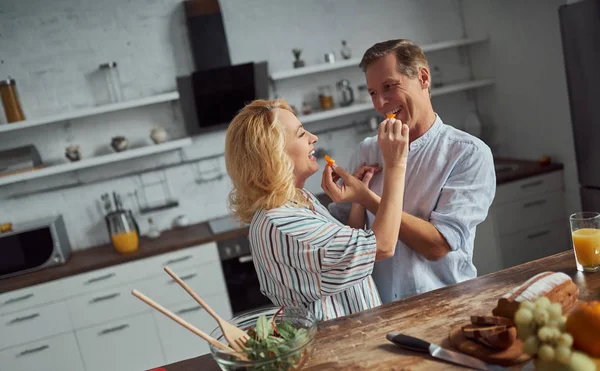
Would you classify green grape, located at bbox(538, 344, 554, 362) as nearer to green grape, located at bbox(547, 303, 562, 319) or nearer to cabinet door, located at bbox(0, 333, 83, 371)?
green grape, located at bbox(547, 303, 562, 319)

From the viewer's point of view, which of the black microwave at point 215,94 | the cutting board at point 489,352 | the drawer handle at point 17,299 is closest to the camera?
the cutting board at point 489,352

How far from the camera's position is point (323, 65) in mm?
4188

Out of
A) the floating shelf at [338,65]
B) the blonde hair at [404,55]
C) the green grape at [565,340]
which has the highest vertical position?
the floating shelf at [338,65]

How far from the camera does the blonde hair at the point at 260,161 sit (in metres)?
1.62

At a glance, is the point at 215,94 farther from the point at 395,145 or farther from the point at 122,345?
the point at 395,145

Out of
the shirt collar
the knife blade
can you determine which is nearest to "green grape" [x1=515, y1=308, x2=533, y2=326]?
the knife blade

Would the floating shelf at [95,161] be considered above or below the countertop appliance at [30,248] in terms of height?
above

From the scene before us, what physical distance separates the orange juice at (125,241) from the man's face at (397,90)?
7.66 ft

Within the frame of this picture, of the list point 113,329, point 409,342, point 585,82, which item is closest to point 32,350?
point 113,329

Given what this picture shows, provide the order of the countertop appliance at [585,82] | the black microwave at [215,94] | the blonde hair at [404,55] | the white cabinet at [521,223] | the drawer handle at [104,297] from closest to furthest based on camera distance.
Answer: the blonde hair at [404,55], the countertop appliance at [585,82], the drawer handle at [104,297], the white cabinet at [521,223], the black microwave at [215,94]

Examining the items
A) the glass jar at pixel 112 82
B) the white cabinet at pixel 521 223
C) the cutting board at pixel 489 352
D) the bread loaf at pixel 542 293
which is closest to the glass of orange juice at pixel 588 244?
the bread loaf at pixel 542 293

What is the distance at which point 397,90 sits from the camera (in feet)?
6.41

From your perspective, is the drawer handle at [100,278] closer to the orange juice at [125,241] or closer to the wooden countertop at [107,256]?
the wooden countertop at [107,256]

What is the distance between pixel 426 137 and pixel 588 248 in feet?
2.18
